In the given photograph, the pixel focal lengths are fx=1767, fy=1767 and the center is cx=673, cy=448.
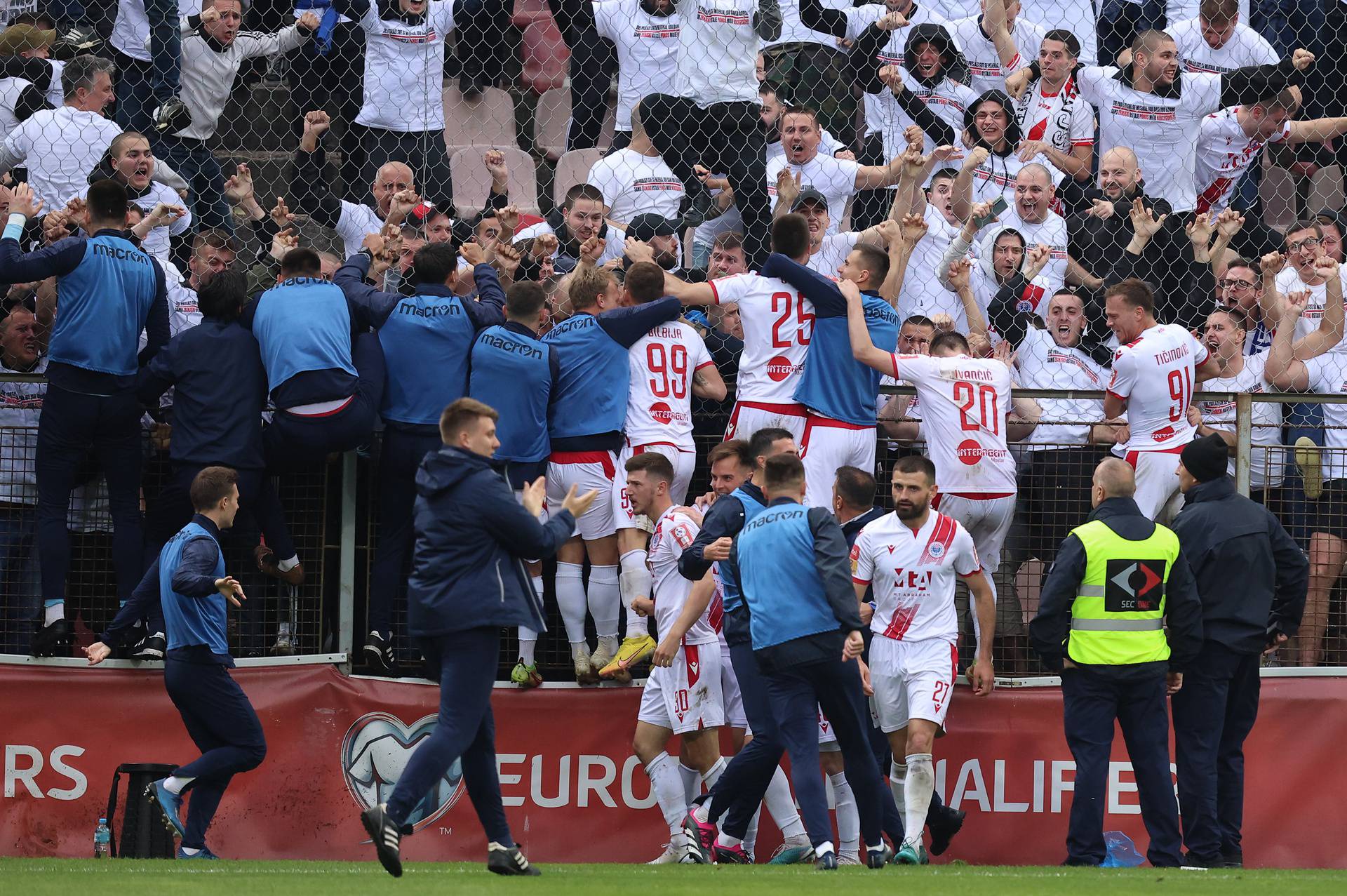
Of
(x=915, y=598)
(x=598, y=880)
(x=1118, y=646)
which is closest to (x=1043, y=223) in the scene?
(x=915, y=598)

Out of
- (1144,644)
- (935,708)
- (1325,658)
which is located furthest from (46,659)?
(1325,658)

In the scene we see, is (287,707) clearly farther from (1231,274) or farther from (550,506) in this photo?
(1231,274)

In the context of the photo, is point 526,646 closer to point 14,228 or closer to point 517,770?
point 517,770

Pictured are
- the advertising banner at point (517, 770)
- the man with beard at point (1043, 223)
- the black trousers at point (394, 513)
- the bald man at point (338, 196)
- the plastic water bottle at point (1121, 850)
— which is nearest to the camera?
the black trousers at point (394, 513)

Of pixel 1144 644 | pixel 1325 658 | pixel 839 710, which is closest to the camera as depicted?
pixel 839 710

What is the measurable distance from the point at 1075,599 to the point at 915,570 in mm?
780

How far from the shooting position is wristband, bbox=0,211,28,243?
906 cm

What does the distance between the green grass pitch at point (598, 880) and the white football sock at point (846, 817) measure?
0.21 m

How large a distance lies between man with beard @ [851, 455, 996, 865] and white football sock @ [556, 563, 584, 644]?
1.55 meters

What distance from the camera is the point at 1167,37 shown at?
487 inches

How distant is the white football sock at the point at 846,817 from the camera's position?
8102 mm

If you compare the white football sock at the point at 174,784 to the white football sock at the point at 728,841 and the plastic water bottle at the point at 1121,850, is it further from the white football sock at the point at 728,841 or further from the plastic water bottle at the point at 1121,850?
the plastic water bottle at the point at 1121,850

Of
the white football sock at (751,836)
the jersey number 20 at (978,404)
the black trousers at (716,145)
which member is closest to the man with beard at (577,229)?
the black trousers at (716,145)

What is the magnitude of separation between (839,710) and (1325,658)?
12.1 ft
